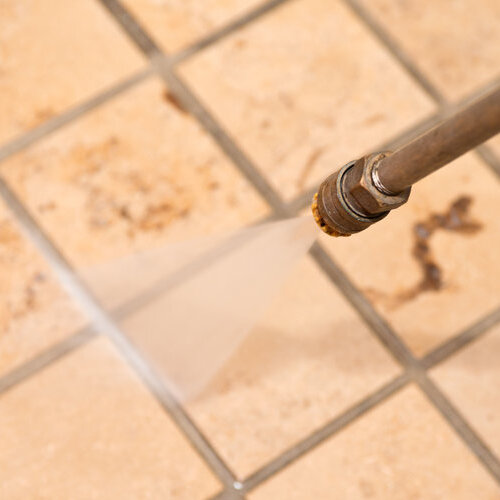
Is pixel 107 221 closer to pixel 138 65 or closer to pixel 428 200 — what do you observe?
pixel 138 65

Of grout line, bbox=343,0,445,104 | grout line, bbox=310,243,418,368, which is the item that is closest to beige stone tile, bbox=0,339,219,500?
grout line, bbox=310,243,418,368

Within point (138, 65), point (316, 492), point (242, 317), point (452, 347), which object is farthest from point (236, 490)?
point (138, 65)

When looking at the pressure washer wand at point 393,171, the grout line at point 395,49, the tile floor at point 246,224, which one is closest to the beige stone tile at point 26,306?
the tile floor at point 246,224

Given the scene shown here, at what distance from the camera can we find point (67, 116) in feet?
3.00

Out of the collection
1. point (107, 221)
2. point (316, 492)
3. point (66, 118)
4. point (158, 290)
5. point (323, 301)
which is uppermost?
point (66, 118)

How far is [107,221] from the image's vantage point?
877 mm

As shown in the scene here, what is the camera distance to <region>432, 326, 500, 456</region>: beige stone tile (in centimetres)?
84

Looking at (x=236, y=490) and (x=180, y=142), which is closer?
(x=236, y=490)

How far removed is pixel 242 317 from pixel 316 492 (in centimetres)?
22

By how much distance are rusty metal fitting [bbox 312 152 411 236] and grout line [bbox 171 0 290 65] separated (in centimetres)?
42

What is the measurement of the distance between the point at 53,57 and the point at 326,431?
1.94 ft

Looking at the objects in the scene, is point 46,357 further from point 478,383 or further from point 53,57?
point 478,383

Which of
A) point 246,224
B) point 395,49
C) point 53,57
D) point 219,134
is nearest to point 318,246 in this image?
point 246,224

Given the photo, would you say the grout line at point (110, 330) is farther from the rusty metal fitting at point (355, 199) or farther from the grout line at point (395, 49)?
the grout line at point (395, 49)
